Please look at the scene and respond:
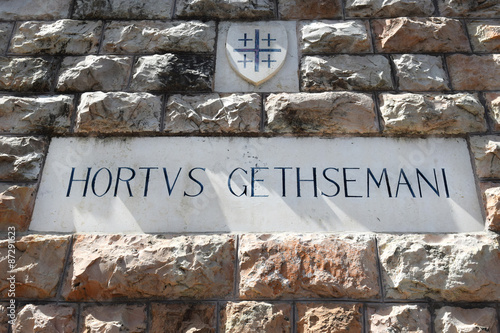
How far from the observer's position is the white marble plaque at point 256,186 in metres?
2.58

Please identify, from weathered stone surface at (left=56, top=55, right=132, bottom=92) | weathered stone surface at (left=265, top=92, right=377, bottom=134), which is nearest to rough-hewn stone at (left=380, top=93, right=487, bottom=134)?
weathered stone surface at (left=265, top=92, right=377, bottom=134)

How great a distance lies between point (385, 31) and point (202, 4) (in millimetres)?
1284

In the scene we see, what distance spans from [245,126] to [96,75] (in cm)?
106

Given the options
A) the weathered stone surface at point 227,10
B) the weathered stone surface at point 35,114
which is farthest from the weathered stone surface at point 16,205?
the weathered stone surface at point 227,10

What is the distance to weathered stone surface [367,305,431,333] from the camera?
2.26m

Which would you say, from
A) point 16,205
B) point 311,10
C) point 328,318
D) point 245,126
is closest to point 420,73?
point 311,10

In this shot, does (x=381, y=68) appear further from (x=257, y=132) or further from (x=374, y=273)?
(x=374, y=273)

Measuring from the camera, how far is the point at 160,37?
10.6 ft

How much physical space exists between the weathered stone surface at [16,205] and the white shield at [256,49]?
147 centimetres

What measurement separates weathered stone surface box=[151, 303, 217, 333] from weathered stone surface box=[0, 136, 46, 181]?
113 cm

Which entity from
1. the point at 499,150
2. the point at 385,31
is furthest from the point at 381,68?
the point at 499,150

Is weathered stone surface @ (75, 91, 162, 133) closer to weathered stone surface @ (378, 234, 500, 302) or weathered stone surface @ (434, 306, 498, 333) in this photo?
weathered stone surface @ (378, 234, 500, 302)

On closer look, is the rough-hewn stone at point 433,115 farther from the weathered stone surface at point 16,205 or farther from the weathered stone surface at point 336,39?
the weathered stone surface at point 16,205

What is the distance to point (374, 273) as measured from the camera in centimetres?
240
